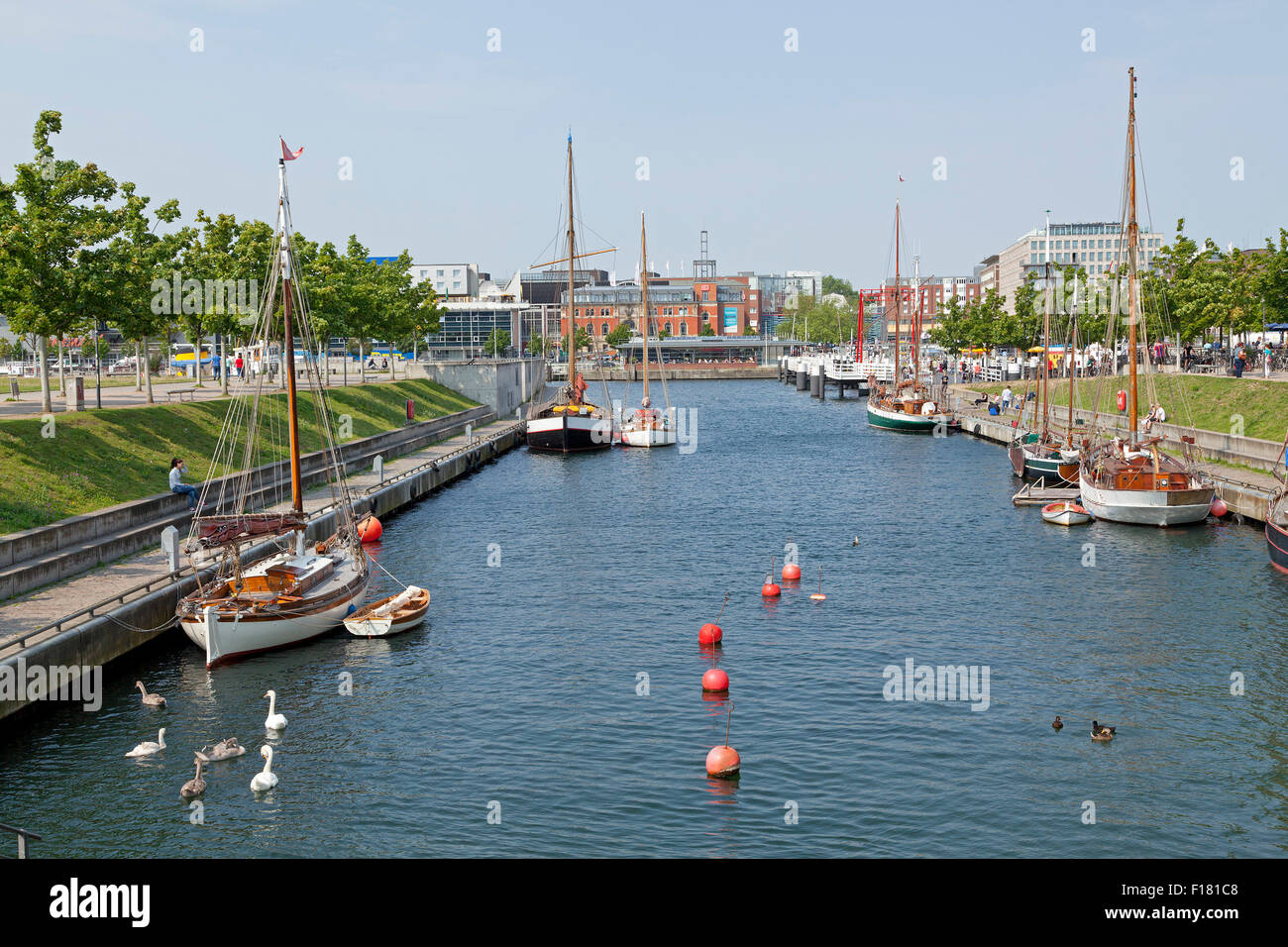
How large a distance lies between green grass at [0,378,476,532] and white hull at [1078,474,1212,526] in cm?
4327

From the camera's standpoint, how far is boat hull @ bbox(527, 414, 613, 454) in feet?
310

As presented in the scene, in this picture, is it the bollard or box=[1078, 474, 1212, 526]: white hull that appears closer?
the bollard

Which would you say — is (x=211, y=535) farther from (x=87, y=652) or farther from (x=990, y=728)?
(x=990, y=728)

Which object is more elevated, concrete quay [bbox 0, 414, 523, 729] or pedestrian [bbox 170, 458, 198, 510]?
pedestrian [bbox 170, 458, 198, 510]

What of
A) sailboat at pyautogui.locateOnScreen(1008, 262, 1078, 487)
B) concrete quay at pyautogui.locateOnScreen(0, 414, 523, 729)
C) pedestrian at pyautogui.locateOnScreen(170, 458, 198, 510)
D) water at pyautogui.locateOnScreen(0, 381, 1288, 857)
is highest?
pedestrian at pyautogui.locateOnScreen(170, 458, 198, 510)

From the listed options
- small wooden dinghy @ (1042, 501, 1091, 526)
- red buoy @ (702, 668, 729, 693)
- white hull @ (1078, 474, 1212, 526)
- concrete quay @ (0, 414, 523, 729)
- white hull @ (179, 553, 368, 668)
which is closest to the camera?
concrete quay @ (0, 414, 523, 729)

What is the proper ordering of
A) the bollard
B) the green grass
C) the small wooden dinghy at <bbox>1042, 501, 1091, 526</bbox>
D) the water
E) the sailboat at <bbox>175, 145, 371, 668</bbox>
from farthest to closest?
the small wooden dinghy at <bbox>1042, 501, 1091, 526</bbox>
the green grass
the bollard
the sailboat at <bbox>175, 145, 371, 668</bbox>
the water

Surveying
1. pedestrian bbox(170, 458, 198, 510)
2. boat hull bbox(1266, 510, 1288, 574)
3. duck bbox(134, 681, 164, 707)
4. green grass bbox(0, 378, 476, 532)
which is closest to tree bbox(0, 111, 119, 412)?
green grass bbox(0, 378, 476, 532)

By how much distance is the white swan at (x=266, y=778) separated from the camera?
82.4 ft

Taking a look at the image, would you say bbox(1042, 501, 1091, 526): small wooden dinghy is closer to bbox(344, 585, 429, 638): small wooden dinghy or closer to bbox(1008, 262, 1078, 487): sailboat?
bbox(1008, 262, 1078, 487): sailboat
